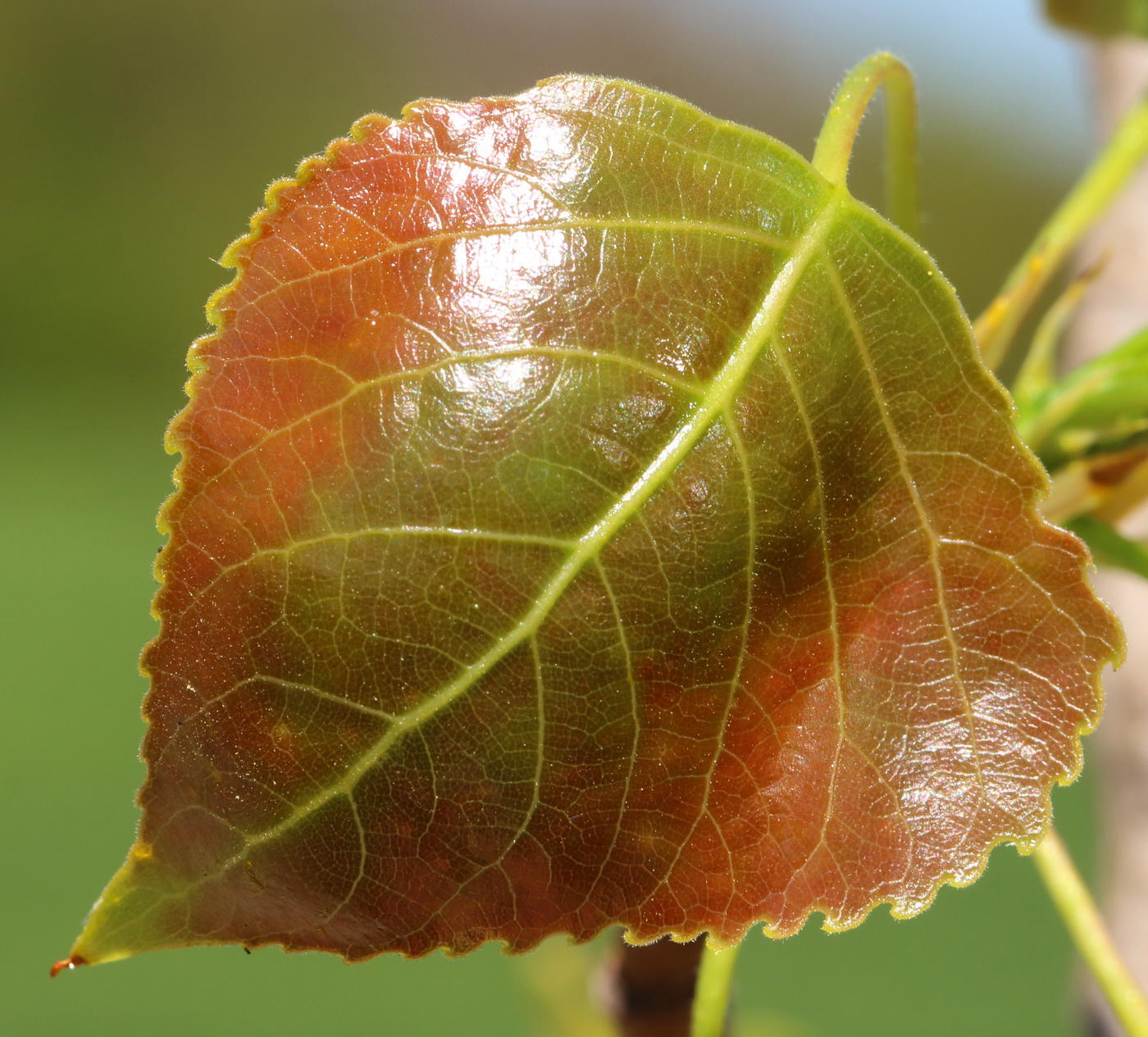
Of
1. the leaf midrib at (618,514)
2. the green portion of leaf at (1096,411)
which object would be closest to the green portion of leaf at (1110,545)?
the green portion of leaf at (1096,411)

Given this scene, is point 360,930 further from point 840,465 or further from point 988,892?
point 988,892

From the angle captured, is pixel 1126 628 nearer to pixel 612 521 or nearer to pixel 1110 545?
pixel 1110 545

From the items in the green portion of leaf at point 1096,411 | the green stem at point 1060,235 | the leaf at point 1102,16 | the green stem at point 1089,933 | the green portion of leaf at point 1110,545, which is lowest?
the green stem at point 1089,933

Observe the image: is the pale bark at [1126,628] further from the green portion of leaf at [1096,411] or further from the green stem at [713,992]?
the green stem at [713,992]

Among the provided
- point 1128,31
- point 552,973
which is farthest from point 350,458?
point 552,973

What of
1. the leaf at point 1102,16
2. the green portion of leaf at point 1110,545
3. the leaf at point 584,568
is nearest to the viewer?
the leaf at point 584,568

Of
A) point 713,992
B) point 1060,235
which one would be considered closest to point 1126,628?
point 1060,235

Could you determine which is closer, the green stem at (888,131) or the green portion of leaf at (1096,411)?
the green stem at (888,131)
